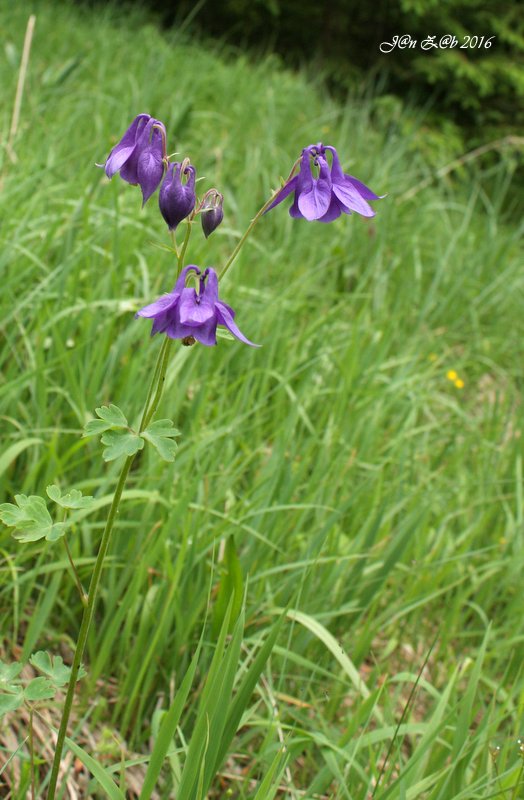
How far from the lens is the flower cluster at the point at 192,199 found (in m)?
0.90

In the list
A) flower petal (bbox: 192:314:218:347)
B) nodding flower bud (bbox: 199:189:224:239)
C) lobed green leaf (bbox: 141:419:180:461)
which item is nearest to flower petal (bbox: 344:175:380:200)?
nodding flower bud (bbox: 199:189:224:239)

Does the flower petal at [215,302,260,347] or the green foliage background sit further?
the green foliage background

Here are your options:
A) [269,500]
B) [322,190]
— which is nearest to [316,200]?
[322,190]

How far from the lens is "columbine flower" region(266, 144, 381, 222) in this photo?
3.16 feet

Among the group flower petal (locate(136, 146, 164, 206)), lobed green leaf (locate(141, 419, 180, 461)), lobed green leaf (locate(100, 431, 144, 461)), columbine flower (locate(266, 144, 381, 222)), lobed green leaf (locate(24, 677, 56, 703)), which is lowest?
lobed green leaf (locate(24, 677, 56, 703))

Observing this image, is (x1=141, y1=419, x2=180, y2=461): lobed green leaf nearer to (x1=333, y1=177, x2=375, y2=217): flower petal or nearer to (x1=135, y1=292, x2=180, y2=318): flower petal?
(x1=135, y1=292, x2=180, y2=318): flower petal

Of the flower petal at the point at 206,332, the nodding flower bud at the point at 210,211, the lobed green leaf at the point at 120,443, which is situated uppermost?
the nodding flower bud at the point at 210,211

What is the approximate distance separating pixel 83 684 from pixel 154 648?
18cm

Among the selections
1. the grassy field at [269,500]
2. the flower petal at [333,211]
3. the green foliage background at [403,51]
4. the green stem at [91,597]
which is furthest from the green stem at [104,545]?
the green foliage background at [403,51]

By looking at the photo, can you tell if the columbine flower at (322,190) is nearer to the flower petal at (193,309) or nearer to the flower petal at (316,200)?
the flower petal at (316,200)

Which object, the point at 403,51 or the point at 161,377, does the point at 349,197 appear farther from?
the point at 403,51

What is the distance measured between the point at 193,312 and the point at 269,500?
2.88ft

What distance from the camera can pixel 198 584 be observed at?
1519 millimetres

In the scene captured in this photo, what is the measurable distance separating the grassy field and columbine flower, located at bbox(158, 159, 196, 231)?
0.51m
